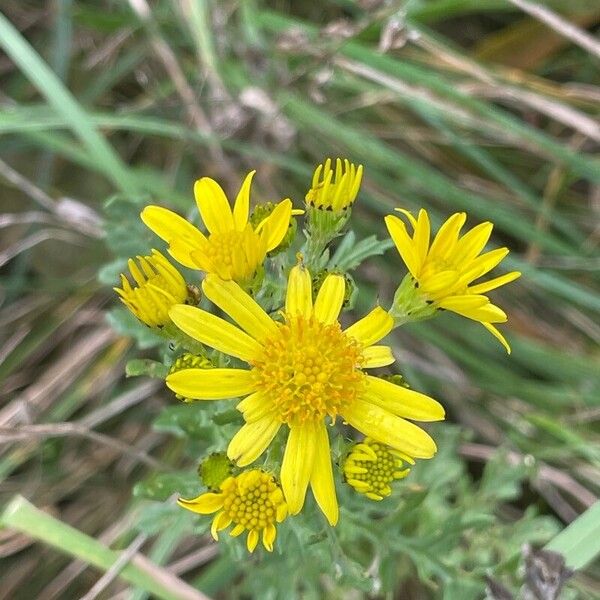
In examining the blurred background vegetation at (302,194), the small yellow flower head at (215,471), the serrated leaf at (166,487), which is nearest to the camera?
the small yellow flower head at (215,471)

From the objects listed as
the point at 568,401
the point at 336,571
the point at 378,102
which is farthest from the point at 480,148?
the point at 336,571

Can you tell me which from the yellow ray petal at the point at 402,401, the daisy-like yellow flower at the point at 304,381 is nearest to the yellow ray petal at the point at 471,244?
the daisy-like yellow flower at the point at 304,381

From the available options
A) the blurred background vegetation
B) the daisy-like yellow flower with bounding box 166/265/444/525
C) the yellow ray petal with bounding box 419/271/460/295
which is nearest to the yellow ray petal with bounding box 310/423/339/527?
the daisy-like yellow flower with bounding box 166/265/444/525

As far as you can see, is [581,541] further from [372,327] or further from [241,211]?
[241,211]

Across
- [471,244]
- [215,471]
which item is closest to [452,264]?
[471,244]

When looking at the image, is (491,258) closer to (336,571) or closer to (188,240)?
(188,240)

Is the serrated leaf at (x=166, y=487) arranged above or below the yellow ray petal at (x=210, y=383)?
below

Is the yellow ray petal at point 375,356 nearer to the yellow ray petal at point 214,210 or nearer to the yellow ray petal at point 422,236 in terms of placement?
the yellow ray petal at point 422,236
